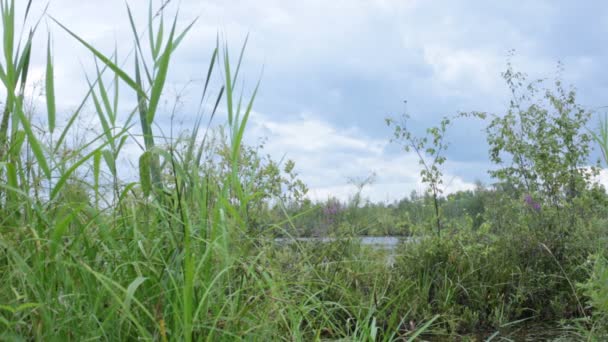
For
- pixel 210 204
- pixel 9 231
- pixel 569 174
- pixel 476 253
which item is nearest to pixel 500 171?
pixel 569 174

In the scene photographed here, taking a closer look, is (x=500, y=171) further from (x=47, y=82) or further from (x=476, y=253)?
(x=47, y=82)

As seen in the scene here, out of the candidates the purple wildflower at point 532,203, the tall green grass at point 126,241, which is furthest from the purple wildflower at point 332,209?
the tall green grass at point 126,241

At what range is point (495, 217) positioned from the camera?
5953mm

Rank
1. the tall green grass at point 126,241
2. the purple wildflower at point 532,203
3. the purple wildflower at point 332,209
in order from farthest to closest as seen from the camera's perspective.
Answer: the purple wildflower at point 332,209
the purple wildflower at point 532,203
the tall green grass at point 126,241

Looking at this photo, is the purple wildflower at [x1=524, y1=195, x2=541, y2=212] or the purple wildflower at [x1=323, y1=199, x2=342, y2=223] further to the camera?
the purple wildflower at [x1=323, y1=199, x2=342, y2=223]

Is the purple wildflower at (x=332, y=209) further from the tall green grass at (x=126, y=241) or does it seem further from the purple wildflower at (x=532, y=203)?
the tall green grass at (x=126, y=241)

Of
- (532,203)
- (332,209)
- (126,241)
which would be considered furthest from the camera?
(332,209)

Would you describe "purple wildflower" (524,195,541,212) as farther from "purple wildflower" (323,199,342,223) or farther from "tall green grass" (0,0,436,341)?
"tall green grass" (0,0,436,341)

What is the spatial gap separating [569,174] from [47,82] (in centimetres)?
511

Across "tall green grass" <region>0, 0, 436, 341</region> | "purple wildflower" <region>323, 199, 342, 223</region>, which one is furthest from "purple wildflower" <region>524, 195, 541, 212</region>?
"tall green grass" <region>0, 0, 436, 341</region>

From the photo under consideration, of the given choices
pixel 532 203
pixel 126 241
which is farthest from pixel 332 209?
pixel 126 241

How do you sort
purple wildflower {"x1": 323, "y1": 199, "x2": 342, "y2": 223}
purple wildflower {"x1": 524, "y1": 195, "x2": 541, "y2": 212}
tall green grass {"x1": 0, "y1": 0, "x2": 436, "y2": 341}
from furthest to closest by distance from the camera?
purple wildflower {"x1": 323, "y1": 199, "x2": 342, "y2": 223}, purple wildflower {"x1": 524, "y1": 195, "x2": 541, "y2": 212}, tall green grass {"x1": 0, "y1": 0, "x2": 436, "y2": 341}

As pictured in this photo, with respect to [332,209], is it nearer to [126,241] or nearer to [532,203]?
[532,203]

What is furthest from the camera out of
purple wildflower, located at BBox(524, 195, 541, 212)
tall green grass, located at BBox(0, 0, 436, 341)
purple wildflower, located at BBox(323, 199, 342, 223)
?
purple wildflower, located at BBox(323, 199, 342, 223)
